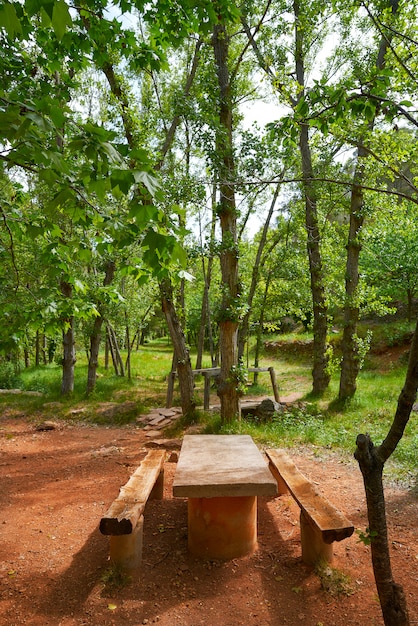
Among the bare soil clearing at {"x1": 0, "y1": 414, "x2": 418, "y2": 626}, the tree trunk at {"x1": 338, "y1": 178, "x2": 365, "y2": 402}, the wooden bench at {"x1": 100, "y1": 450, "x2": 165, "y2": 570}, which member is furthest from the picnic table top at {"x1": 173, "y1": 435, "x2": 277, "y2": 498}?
the tree trunk at {"x1": 338, "y1": 178, "x2": 365, "y2": 402}

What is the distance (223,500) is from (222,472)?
0.25 metres

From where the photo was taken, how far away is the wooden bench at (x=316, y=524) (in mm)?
2881

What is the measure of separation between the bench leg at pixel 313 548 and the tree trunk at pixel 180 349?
5907 millimetres

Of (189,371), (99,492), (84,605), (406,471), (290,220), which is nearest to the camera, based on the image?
Answer: (84,605)

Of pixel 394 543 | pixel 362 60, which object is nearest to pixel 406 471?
pixel 394 543

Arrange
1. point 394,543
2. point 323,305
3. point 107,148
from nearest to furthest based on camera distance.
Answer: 1. point 107,148
2. point 394,543
3. point 323,305

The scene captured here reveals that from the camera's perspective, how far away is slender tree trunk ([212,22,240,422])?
747 cm

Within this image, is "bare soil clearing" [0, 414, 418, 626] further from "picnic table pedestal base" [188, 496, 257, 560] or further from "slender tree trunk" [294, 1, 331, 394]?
"slender tree trunk" [294, 1, 331, 394]

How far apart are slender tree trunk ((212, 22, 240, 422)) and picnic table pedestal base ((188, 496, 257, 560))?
4.21 meters

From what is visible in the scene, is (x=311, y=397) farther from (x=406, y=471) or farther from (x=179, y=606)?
(x=179, y=606)

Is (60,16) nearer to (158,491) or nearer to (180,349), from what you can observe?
(158,491)

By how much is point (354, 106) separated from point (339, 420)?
7.62 m

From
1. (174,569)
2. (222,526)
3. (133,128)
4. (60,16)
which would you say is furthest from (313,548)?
(133,128)

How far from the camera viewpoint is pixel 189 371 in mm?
9391
